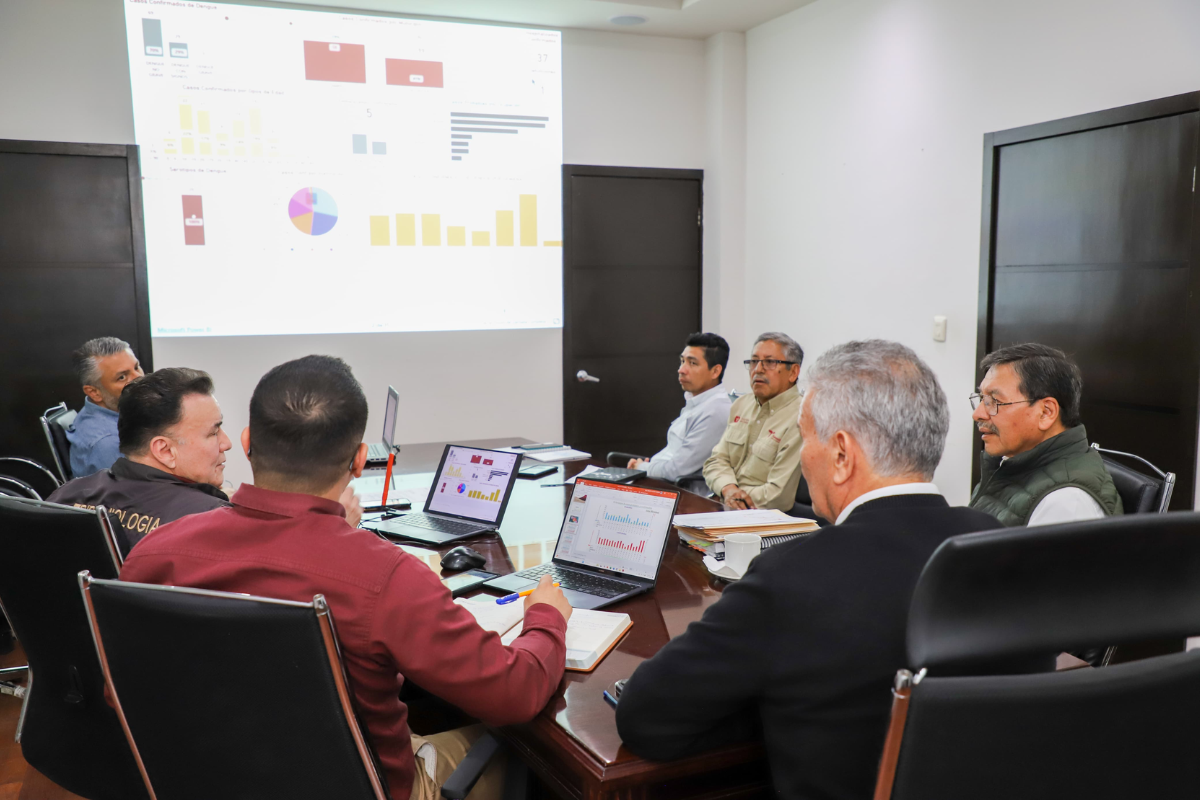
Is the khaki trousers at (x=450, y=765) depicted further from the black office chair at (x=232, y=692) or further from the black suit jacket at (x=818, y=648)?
the black suit jacket at (x=818, y=648)

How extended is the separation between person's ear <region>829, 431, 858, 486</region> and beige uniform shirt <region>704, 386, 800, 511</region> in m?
2.10

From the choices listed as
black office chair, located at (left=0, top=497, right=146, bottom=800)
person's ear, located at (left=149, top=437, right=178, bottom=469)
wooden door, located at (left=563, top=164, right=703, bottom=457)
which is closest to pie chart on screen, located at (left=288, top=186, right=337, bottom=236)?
wooden door, located at (left=563, top=164, right=703, bottom=457)

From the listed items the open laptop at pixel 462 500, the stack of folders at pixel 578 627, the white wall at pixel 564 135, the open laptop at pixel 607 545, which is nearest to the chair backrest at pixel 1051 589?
the stack of folders at pixel 578 627

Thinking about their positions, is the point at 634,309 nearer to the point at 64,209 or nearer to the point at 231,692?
the point at 64,209

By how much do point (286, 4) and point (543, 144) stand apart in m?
1.62

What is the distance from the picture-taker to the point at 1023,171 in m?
3.68

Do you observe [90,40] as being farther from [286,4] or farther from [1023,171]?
[1023,171]

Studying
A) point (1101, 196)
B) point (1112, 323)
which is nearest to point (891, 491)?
point (1112, 323)

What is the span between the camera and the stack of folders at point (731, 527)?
220 centimetres

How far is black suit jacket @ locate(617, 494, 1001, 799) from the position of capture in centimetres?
111

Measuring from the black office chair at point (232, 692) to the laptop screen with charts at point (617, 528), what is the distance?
94 cm

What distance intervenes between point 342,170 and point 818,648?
442 cm

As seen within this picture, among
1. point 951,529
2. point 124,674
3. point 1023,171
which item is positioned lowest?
point 124,674

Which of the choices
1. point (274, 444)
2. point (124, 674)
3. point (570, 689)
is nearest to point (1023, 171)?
point (570, 689)
